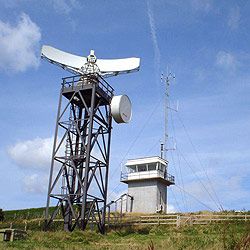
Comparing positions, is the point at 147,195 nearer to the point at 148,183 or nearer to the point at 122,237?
the point at 148,183

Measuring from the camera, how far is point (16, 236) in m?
22.2

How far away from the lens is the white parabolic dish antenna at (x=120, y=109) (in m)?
31.8

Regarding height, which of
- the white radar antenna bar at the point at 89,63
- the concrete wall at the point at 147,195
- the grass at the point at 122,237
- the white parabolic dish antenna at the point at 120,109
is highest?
the white radar antenna bar at the point at 89,63

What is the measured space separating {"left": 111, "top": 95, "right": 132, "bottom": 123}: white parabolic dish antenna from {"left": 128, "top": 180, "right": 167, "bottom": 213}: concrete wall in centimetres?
1609

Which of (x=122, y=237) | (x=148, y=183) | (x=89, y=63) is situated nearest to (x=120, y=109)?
(x=89, y=63)

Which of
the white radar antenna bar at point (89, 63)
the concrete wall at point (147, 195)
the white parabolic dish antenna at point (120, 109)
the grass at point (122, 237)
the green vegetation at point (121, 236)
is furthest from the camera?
the concrete wall at point (147, 195)

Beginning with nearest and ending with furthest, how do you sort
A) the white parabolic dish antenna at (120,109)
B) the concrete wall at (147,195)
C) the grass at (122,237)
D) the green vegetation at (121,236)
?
1. the grass at (122,237)
2. the green vegetation at (121,236)
3. the white parabolic dish antenna at (120,109)
4. the concrete wall at (147,195)

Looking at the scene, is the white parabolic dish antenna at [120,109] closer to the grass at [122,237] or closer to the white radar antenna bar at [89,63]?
the white radar antenna bar at [89,63]

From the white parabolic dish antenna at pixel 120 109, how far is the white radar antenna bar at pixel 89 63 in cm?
267

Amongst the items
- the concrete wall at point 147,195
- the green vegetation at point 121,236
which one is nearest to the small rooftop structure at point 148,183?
the concrete wall at point 147,195

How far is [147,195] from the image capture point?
154 feet

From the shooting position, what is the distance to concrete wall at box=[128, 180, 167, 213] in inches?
1827

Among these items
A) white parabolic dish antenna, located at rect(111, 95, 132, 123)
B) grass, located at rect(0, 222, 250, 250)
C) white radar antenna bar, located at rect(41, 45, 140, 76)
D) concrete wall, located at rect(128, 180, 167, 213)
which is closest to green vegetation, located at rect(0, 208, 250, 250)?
grass, located at rect(0, 222, 250, 250)

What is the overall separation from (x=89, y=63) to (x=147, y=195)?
19.5 metres
